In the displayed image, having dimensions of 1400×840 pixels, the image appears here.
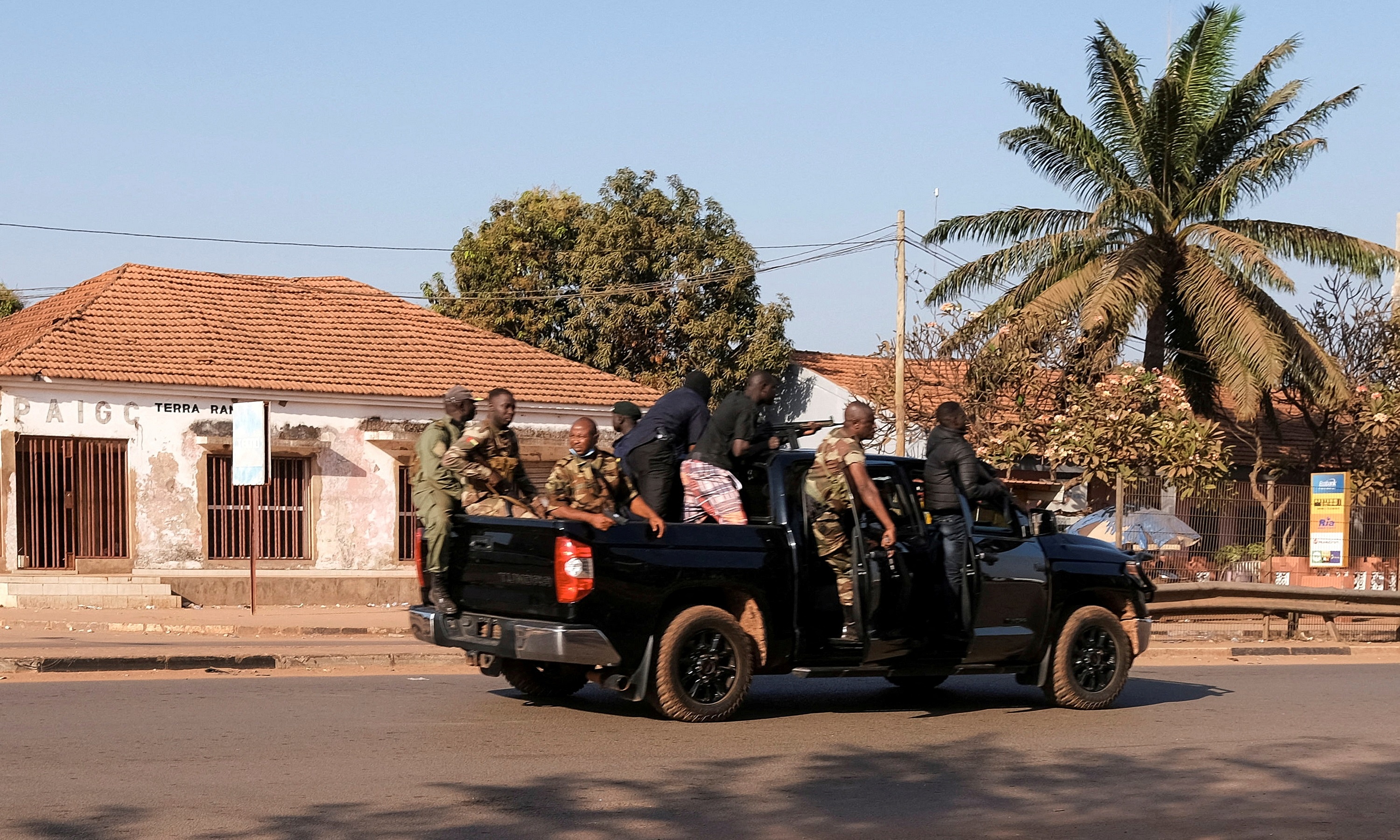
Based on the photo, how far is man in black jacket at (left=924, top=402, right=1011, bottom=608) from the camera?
9961 millimetres

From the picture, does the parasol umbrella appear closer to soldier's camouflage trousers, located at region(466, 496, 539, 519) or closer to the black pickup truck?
the black pickup truck

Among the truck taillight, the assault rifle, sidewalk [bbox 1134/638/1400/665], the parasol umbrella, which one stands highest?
the assault rifle

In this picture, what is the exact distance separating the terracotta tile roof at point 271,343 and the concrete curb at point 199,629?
5.44 m

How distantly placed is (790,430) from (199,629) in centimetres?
896

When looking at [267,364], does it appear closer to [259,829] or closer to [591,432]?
[591,432]

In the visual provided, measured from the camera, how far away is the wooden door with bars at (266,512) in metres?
22.8

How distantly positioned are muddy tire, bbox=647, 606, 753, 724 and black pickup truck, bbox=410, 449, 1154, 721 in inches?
0.4

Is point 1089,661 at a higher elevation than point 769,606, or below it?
below

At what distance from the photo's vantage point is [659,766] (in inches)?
305

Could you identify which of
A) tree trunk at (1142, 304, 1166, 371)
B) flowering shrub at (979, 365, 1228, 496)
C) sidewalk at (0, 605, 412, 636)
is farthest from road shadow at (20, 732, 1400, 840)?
tree trunk at (1142, 304, 1166, 371)

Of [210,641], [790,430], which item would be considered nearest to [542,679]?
[790,430]

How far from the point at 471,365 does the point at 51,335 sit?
6644 millimetres

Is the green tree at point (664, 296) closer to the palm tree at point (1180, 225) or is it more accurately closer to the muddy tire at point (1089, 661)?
the palm tree at point (1180, 225)

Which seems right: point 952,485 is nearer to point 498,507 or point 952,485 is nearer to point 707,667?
point 707,667
